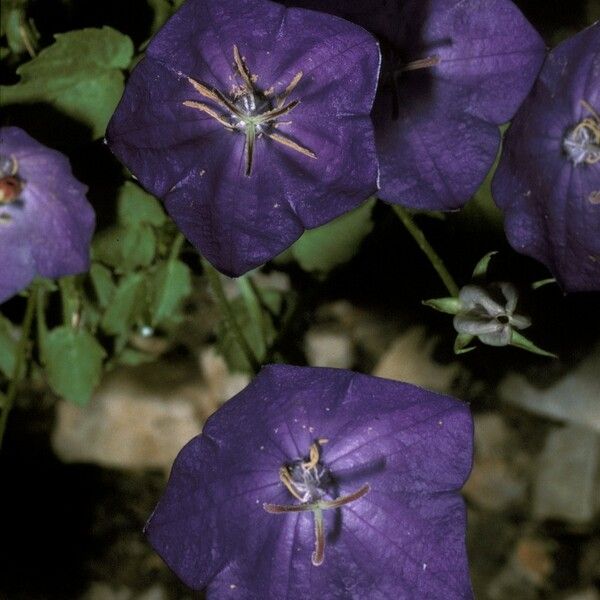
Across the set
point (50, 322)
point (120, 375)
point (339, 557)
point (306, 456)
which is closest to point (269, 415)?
point (306, 456)

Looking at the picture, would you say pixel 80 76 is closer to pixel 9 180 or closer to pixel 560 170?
pixel 9 180

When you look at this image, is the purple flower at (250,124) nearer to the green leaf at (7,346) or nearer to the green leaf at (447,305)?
the green leaf at (447,305)

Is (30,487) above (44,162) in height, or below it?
below

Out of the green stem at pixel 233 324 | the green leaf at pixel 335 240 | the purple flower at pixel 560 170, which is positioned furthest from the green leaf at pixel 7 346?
the purple flower at pixel 560 170

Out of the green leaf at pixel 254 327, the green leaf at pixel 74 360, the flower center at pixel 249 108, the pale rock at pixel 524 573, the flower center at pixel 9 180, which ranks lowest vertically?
the pale rock at pixel 524 573

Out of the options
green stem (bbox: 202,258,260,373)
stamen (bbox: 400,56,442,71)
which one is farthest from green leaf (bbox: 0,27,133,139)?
stamen (bbox: 400,56,442,71)

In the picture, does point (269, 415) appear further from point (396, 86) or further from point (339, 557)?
point (396, 86)

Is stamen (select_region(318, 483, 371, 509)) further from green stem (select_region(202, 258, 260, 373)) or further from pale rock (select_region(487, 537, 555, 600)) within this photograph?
pale rock (select_region(487, 537, 555, 600))
